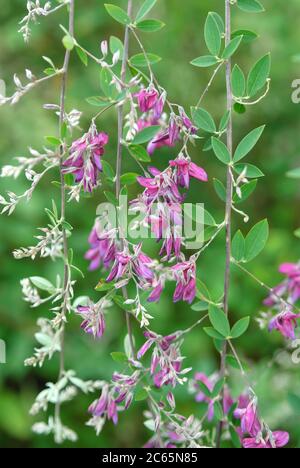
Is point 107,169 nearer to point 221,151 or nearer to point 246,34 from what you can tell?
point 221,151

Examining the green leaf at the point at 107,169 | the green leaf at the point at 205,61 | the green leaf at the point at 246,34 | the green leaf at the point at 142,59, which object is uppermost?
the green leaf at the point at 246,34

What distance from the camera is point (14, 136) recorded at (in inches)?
81.7

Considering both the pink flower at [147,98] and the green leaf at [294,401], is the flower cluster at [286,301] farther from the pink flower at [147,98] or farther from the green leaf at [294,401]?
the pink flower at [147,98]

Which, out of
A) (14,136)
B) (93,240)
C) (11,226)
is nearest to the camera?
(93,240)

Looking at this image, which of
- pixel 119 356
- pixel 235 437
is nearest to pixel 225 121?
pixel 119 356

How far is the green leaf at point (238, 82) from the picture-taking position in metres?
0.86

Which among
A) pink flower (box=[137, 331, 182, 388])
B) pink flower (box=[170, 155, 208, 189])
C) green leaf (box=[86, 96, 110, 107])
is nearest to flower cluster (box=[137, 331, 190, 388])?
pink flower (box=[137, 331, 182, 388])

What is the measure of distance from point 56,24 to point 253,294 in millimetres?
1127

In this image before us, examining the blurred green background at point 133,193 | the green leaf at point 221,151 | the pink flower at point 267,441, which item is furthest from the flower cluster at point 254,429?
the blurred green background at point 133,193

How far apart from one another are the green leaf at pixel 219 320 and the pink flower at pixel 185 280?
0.06m

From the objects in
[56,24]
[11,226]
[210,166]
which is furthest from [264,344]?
[56,24]

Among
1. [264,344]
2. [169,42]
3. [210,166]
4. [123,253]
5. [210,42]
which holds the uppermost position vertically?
[210,42]

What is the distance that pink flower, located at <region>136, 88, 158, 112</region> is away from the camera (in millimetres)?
849
